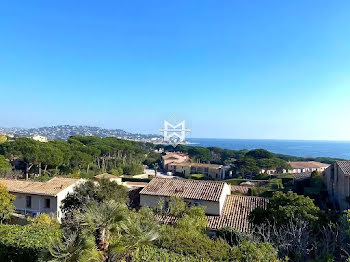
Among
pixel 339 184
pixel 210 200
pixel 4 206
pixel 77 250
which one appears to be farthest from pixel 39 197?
pixel 339 184

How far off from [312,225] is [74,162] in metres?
40.8

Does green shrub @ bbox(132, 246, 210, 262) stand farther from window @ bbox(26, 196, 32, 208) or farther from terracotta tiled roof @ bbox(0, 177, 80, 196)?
window @ bbox(26, 196, 32, 208)

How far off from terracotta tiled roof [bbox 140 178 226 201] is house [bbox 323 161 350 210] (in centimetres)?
963

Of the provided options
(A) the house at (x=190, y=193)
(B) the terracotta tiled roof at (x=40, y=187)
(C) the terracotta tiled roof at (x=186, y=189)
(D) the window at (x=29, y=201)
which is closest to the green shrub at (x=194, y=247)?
(A) the house at (x=190, y=193)

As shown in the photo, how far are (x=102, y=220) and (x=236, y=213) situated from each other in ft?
51.3

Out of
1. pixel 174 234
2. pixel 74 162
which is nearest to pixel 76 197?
pixel 174 234

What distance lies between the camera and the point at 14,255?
8633 mm

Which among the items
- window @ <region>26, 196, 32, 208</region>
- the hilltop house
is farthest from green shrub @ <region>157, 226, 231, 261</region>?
window @ <region>26, 196, 32, 208</region>

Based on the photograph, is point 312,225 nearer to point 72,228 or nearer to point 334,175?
point 72,228

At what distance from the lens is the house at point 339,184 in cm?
2181

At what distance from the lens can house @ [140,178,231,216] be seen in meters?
19.6

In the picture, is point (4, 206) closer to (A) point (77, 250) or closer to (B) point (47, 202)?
(B) point (47, 202)

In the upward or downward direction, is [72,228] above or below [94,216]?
below

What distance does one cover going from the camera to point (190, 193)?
68.5 feet
